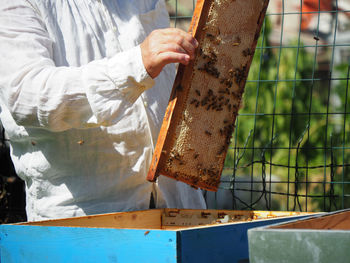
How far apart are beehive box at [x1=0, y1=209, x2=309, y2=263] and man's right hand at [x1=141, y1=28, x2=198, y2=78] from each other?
0.45 meters

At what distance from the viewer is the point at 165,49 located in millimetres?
1261

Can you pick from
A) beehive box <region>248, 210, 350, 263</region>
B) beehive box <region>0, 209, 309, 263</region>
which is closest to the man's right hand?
beehive box <region>0, 209, 309, 263</region>

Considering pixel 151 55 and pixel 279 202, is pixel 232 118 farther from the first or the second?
pixel 279 202

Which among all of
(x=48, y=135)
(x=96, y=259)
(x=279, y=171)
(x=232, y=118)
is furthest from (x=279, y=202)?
(x=96, y=259)

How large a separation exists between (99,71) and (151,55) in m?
0.14

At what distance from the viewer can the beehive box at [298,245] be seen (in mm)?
750

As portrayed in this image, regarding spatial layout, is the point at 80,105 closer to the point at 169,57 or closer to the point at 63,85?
the point at 63,85

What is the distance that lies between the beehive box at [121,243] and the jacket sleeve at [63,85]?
29 cm

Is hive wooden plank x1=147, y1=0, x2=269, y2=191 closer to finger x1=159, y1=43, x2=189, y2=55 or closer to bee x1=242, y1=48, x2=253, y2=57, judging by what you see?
bee x1=242, y1=48, x2=253, y2=57

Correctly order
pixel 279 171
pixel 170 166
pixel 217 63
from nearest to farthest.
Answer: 1. pixel 170 166
2. pixel 217 63
3. pixel 279 171

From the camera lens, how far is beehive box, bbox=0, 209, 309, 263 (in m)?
0.94

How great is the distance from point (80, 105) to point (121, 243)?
45 cm

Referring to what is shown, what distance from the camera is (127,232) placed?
0.96 metres

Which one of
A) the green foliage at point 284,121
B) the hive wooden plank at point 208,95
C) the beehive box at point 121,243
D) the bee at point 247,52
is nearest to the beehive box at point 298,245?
the beehive box at point 121,243
